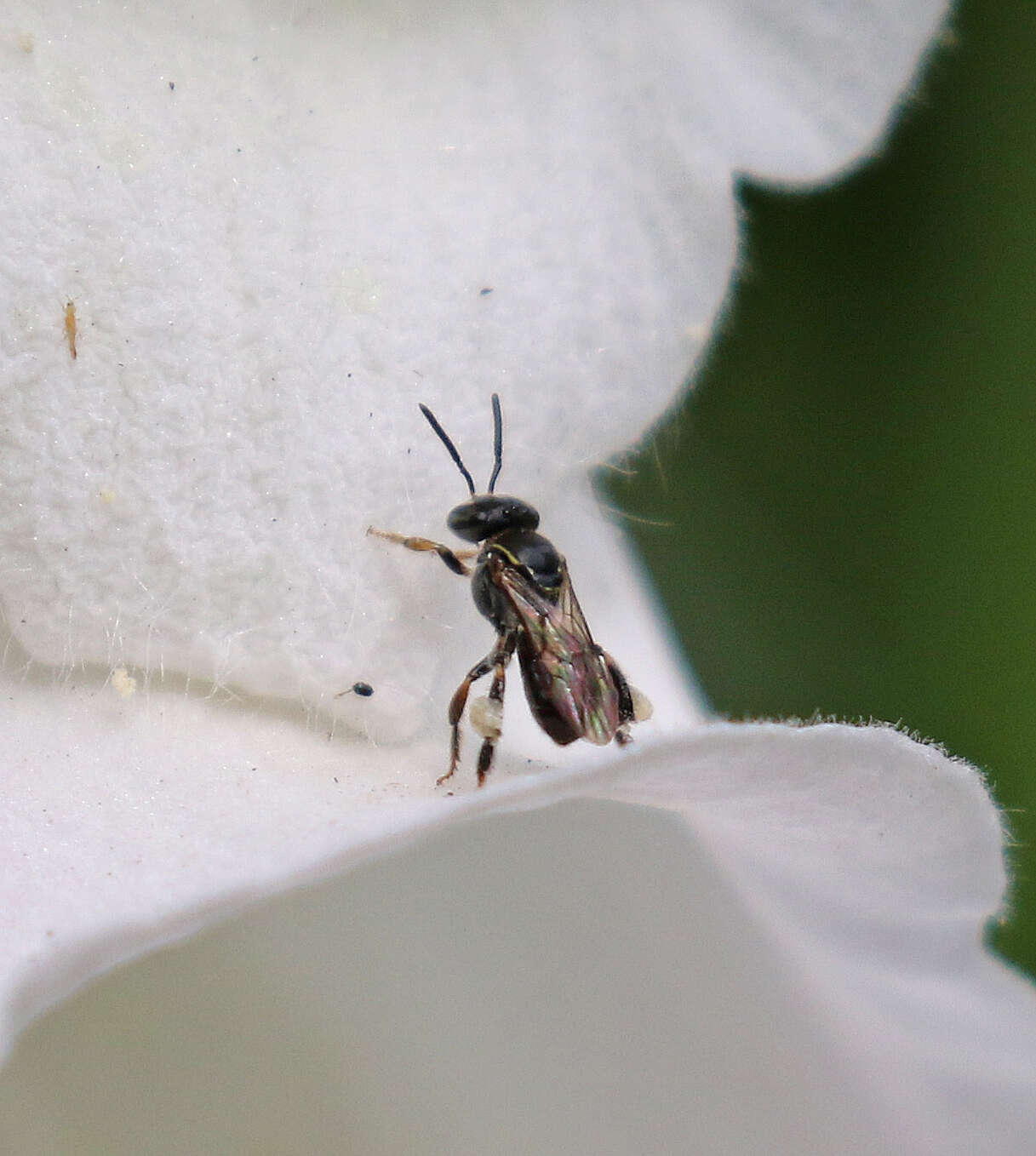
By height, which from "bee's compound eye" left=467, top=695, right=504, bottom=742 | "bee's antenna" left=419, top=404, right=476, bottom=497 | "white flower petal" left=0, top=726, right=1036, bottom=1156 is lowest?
"white flower petal" left=0, top=726, right=1036, bottom=1156

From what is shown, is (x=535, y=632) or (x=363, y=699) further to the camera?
(x=535, y=632)

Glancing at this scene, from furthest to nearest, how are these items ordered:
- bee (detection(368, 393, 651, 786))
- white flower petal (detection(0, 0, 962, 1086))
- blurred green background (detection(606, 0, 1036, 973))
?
blurred green background (detection(606, 0, 1036, 973)), bee (detection(368, 393, 651, 786)), white flower petal (detection(0, 0, 962, 1086))

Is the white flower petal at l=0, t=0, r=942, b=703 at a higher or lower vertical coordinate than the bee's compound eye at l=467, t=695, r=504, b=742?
higher

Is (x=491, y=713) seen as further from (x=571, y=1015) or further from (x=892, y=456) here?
(x=892, y=456)

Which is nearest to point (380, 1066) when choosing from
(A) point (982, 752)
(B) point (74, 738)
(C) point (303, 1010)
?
(C) point (303, 1010)

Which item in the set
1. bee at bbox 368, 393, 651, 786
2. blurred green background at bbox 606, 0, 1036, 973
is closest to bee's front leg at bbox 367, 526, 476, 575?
bee at bbox 368, 393, 651, 786

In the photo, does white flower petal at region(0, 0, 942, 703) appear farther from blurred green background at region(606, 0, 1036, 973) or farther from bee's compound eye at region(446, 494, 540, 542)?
blurred green background at region(606, 0, 1036, 973)

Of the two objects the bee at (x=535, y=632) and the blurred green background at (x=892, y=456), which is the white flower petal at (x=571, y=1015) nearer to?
the bee at (x=535, y=632)

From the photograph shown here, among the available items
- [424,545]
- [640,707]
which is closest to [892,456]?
[640,707]
